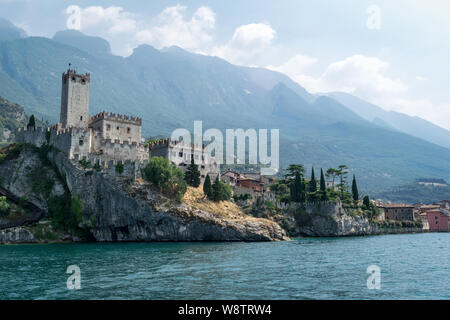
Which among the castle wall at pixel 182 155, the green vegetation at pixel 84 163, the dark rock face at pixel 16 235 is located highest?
the castle wall at pixel 182 155

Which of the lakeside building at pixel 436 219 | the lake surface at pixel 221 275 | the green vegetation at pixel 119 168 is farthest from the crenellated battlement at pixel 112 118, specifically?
the lakeside building at pixel 436 219

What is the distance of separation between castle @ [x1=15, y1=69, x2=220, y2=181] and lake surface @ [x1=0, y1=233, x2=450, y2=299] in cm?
2858

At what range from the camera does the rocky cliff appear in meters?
68.4

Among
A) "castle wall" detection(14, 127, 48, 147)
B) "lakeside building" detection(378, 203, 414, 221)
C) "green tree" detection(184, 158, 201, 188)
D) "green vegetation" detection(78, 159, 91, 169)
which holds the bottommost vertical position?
"lakeside building" detection(378, 203, 414, 221)

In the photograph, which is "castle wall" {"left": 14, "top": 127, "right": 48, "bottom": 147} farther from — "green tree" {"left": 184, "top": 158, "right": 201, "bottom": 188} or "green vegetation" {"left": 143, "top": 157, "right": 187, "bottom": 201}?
"green tree" {"left": 184, "top": 158, "right": 201, "bottom": 188}

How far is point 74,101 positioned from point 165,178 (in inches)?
1136

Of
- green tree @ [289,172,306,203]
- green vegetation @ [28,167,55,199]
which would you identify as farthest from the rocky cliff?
green tree @ [289,172,306,203]

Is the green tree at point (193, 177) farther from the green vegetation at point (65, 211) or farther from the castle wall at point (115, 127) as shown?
the green vegetation at point (65, 211)

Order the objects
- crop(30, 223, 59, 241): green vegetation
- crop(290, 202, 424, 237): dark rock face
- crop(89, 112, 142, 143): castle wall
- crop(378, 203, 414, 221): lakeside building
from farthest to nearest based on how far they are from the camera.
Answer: crop(378, 203, 414, 221): lakeside building
crop(290, 202, 424, 237): dark rock face
crop(89, 112, 142, 143): castle wall
crop(30, 223, 59, 241): green vegetation

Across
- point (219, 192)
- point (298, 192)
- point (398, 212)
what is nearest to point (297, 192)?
point (298, 192)

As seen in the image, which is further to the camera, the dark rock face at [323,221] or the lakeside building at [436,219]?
the lakeside building at [436,219]

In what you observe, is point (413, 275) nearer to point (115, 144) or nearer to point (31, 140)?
point (115, 144)

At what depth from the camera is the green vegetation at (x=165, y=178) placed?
69.7 meters

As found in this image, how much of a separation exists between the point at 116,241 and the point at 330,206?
48.7 meters
